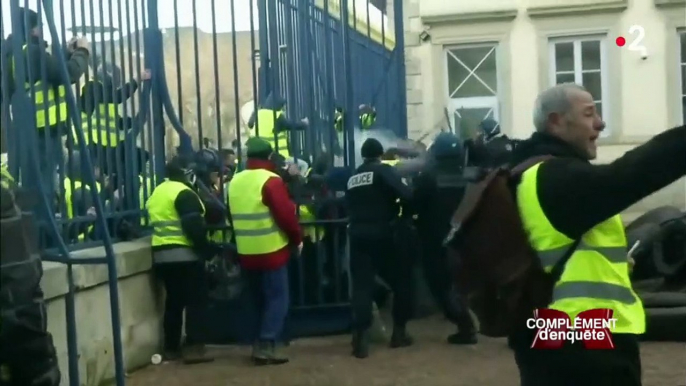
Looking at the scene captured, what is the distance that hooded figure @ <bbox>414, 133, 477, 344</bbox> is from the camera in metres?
9.62

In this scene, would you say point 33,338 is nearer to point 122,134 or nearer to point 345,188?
point 122,134

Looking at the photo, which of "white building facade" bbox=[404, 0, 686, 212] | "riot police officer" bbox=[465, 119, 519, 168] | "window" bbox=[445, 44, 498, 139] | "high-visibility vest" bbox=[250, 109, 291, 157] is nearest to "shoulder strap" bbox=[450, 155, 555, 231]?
"high-visibility vest" bbox=[250, 109, 291, 157]

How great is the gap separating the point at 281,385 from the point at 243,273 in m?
1.38

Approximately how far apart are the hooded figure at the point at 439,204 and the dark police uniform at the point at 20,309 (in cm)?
584

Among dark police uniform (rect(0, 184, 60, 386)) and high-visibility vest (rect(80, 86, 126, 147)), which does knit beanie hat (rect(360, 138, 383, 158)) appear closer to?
high-visibility vest (rect(80, 86, 126, 147))

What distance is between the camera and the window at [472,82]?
22781mm

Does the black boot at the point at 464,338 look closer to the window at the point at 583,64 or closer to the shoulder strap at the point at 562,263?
the shoulder strap at the point at 562,263

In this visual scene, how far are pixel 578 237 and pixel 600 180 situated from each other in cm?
25

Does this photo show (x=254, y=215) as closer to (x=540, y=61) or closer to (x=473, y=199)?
(x=473, y=199)

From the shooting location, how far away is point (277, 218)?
862 centimetres

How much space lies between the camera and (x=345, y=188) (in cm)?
969

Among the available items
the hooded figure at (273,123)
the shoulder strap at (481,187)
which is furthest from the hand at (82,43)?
the shoulder strap at (481,187)

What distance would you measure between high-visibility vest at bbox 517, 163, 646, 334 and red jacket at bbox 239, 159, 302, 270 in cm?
480

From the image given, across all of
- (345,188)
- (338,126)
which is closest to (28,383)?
(345,188)
